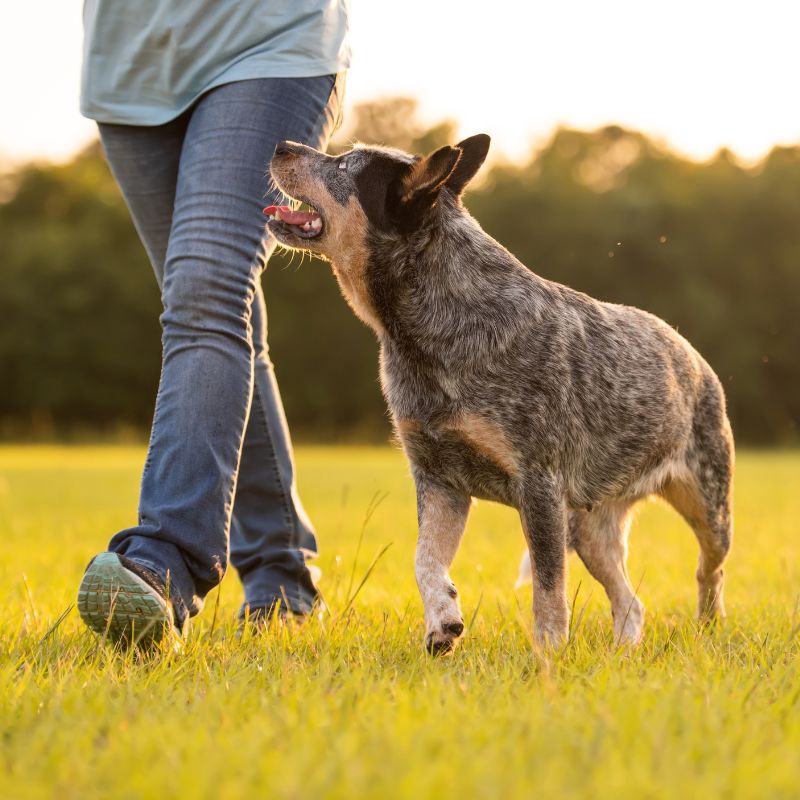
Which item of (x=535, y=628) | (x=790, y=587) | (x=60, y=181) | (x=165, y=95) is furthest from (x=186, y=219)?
(x=60, y=181)

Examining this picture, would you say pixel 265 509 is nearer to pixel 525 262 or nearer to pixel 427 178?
pixel 427 178

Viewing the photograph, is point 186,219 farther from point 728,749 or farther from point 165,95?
point 728,749

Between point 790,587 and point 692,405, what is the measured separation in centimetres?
153

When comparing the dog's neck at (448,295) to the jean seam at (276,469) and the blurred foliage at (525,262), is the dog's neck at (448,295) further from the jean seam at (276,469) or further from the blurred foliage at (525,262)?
the blurred foliage at (525,262)

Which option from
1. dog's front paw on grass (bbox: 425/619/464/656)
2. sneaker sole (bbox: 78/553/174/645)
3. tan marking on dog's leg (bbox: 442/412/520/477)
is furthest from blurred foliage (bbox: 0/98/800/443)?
sneaker sole (bbox: 78/553/174/645)

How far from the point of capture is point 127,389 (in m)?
36.1

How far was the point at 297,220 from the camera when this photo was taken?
3684mm

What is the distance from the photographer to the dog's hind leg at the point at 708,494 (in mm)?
4355

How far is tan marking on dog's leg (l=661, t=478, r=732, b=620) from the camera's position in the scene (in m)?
4.35

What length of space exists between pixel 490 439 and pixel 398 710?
1326mm

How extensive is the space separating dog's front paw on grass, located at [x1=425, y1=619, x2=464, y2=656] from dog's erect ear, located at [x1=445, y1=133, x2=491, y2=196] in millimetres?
1592

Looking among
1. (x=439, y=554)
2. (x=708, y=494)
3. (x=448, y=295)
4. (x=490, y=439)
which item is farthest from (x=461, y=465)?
(x=708, y=494)

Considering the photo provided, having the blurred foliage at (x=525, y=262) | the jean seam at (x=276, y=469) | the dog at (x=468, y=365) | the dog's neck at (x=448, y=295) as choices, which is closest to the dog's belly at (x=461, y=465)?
the dog at (x=468, y=365)

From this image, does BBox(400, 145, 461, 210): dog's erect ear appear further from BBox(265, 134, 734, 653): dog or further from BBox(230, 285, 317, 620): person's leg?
BBox(230, 285, 317, 620): person's leg
